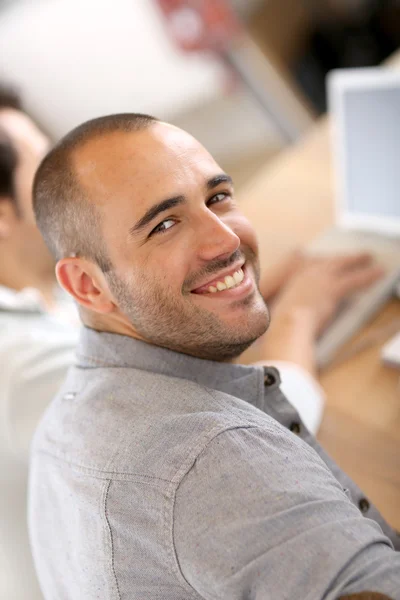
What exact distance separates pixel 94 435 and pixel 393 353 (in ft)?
1.79

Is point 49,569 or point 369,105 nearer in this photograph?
point 49,569

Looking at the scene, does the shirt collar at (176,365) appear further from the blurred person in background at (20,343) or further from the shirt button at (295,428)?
→ the blurred person in background at (20,343)

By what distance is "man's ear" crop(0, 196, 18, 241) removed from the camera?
156 centimetres

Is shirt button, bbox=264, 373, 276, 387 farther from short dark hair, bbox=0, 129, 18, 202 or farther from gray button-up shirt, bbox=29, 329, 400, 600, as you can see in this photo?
short dark hair, bbox=0, 129, 18, 202

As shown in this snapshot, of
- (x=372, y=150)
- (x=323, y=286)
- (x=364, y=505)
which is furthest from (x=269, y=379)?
(x=372, y=150)

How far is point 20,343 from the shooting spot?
3.74 ft

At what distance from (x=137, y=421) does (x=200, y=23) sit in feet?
8.93

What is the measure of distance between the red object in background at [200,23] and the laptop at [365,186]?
1888mm

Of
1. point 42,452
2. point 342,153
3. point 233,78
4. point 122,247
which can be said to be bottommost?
point 233,78

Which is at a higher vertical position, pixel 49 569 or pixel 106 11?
pixel 106 11

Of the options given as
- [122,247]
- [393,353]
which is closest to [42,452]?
[122,247]

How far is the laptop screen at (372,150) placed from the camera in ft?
4.03

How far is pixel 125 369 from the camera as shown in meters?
0.80

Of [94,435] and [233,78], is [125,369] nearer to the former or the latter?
[94,435]
